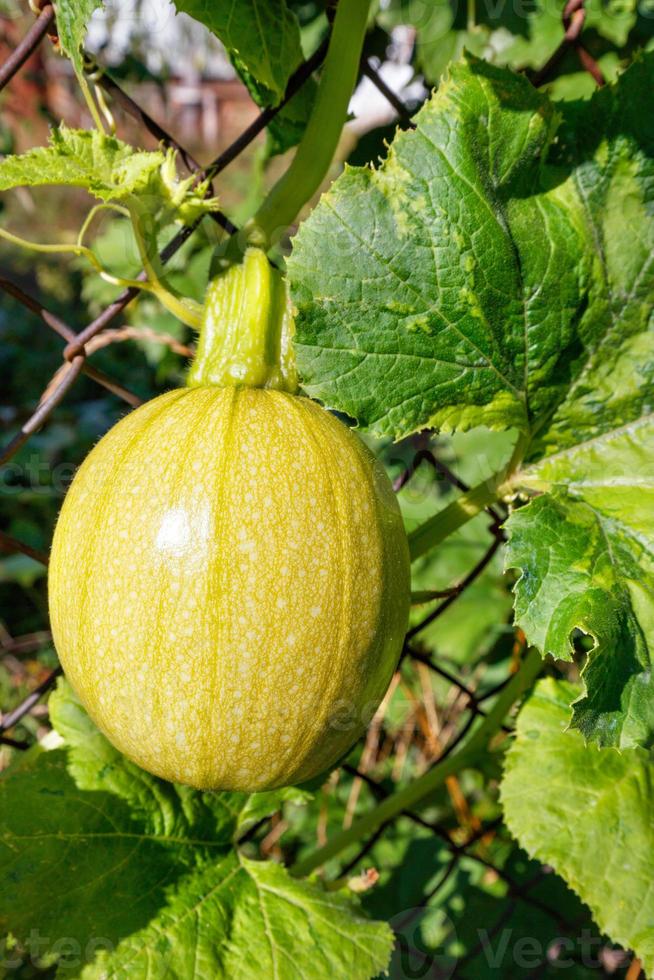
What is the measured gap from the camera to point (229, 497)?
1073 mm

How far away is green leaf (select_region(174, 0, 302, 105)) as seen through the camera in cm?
122

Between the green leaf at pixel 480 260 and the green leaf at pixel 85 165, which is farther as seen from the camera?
the green leaf at pixel 480 260

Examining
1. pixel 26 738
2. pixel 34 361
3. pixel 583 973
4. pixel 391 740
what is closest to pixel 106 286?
pixel 26 738

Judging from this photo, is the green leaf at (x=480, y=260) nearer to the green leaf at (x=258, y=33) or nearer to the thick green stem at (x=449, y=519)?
the thick green stem at (x=449, y=519)

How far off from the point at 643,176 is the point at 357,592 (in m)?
0.73

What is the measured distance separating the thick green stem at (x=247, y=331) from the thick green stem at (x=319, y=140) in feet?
0.25

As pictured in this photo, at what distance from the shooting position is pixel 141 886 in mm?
1346

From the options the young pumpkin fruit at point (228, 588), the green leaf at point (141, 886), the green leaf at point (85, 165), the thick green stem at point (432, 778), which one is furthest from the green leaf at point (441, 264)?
the green leaf at point (141, 886)

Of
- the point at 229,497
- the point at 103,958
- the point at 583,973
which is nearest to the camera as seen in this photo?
the point at 229,497

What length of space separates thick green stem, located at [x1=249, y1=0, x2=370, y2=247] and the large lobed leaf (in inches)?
7.6

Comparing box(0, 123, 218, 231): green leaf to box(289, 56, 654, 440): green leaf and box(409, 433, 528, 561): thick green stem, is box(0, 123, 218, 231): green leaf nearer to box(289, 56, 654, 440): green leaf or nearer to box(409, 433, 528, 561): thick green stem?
box(289, 56, 654, 440): green leaf

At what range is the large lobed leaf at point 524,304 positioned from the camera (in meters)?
1.16

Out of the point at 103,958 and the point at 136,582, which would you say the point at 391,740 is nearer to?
the point at 103,958

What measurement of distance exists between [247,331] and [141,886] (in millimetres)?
840
